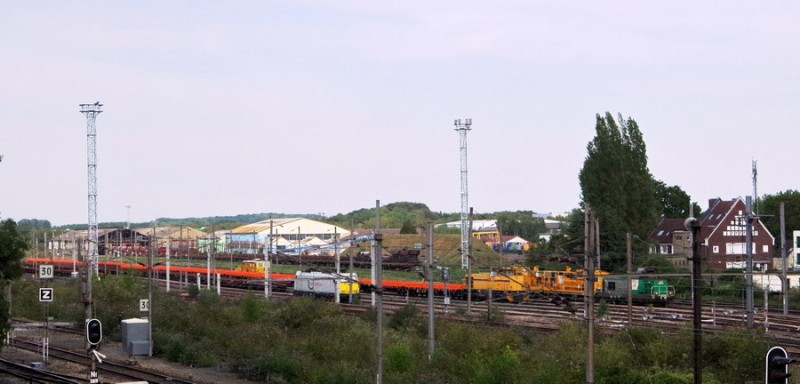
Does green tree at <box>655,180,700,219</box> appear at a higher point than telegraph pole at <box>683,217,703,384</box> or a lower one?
higher

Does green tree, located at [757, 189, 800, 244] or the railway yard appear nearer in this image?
the railway yard

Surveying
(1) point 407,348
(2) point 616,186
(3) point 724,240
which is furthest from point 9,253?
(3) point 724,240

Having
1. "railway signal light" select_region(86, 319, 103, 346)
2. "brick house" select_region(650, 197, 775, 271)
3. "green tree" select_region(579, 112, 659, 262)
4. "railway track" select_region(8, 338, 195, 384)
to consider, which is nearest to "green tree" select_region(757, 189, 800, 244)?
"brick house" select_region(650, 197, 775, 271)

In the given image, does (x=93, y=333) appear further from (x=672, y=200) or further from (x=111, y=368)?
(x=672, y=200)

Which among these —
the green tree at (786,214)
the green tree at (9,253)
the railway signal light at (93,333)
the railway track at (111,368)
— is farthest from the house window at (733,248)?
the railway signal light at (93,333)

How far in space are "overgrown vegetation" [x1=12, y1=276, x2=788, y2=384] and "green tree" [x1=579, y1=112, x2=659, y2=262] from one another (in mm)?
22752

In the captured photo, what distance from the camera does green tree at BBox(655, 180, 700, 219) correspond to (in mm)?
105688

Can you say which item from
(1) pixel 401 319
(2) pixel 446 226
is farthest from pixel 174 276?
(1) pixel 401 319

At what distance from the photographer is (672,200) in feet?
348

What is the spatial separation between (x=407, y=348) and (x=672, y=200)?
7980 centimetres

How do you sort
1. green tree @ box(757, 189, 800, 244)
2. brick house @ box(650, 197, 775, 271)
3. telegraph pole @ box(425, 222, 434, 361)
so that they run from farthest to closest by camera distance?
green tree @ box(757, 189, 800, 244) → brick house @ box(650, 197, 775, 271) → telegraph pole @ box(425, 222, 434, 361)

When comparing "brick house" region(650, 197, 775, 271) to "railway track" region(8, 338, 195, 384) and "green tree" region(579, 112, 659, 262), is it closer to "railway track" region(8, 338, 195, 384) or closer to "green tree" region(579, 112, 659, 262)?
"green tree" region(579, 112, 659, 262)

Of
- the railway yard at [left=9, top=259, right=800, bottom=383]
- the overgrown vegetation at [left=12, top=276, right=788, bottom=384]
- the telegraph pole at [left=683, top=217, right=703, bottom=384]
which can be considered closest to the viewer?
the telegraph pole at [left=683, top=217, right=703, bottom=384]

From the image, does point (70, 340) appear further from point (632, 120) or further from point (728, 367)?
point (632, 120)
